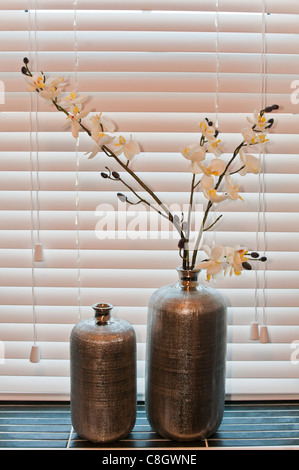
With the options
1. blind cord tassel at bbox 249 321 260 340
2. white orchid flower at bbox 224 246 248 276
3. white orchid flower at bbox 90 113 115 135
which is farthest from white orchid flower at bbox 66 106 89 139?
blind cord tassel at bbox 249 321 260 340

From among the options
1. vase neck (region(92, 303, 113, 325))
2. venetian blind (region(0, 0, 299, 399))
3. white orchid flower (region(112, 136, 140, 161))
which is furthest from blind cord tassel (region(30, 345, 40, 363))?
white orchid flower (region(112, 136, 140, 161))

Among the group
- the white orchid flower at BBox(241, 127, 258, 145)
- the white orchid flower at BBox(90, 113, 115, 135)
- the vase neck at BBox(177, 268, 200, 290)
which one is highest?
the white orchid flower at BBox(90, 113, 115, 135)

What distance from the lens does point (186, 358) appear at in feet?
3.10

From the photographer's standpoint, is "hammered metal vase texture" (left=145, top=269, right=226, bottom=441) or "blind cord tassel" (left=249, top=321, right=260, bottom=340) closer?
"hammered metal vase texture" (left=145, top=269, right=226, bottom=441)

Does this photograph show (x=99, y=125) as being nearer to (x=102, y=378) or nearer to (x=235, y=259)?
(x=235, y=259)

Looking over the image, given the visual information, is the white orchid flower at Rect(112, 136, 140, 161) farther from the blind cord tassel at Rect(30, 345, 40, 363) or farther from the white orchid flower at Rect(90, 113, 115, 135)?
the blind cord tassel at Rect(30, 345, 40, 363)

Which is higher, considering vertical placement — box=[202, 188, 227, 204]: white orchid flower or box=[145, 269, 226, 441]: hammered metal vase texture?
box=[202, 188, 227, 204]: white orchid flower

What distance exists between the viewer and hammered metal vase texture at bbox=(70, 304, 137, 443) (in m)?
0.95

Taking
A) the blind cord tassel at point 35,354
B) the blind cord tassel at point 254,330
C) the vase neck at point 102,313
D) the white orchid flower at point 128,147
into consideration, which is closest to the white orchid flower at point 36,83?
the white orchid flower at point 128,147

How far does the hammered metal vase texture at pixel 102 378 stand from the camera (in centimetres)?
95

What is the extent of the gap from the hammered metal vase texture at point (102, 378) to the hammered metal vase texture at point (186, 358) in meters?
0.05

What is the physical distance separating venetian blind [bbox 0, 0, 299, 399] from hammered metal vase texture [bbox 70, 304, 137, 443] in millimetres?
158
